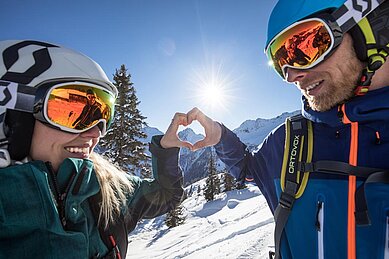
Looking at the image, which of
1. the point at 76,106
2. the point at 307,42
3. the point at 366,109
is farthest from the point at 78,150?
the point at 366,109

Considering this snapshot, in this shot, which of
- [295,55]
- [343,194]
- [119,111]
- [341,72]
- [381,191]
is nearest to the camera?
[381,191]

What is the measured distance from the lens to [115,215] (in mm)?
2311

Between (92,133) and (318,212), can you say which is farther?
(92,133)

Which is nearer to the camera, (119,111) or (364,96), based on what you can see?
(364,96)

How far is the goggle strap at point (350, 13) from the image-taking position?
6.75ft

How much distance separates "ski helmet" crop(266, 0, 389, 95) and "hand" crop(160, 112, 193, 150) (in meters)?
1.40

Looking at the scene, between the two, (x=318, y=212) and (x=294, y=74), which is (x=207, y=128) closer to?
(x=294, y=74)

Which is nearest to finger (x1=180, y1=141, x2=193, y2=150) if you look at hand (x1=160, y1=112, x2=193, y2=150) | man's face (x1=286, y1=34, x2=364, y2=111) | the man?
hand (x1=160, y1=112, x2=193, y2=150)

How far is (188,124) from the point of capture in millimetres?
2609

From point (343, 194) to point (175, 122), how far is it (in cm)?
170

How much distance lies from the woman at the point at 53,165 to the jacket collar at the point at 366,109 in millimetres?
2152

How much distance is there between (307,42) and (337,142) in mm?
967

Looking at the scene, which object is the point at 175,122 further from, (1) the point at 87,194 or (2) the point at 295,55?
(2) the point at 295,55

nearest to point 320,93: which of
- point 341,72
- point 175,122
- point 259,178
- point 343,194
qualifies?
point 341,72
